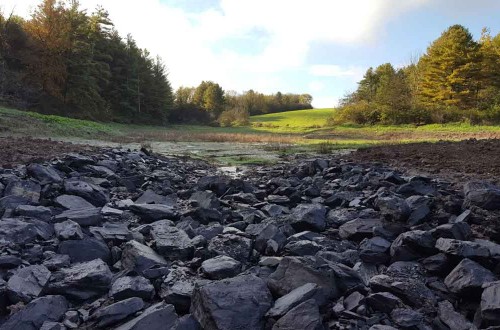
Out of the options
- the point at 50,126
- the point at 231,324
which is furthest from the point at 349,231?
the point at 50,126

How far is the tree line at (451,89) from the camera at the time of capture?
124 ft

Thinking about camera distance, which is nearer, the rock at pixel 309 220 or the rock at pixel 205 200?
the rock at pixel 309 220

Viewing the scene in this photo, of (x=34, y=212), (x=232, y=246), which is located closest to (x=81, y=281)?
(x=232, y=246)

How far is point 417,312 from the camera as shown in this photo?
10.2ft

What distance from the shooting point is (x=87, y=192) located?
255 inches

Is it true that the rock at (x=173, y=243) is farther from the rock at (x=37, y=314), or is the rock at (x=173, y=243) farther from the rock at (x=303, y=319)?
the rock at (x=303, y=319)

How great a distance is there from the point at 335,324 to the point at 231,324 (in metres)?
0.78

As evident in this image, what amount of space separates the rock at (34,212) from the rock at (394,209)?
448 centimetres

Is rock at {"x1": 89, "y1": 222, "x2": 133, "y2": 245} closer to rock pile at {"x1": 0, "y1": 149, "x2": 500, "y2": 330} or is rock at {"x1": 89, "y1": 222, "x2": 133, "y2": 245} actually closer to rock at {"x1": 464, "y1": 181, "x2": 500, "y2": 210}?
rock pile at {"x1": 0, "y1": 149, "x2": 500, "y2": 330}

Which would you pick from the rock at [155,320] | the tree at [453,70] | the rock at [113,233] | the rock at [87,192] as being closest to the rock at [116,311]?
the rock at [155,320]

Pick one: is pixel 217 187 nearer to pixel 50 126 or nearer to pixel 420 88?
pixel 50 126

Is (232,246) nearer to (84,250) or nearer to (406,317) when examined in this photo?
(84,250)

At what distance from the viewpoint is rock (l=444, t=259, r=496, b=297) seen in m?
3.32

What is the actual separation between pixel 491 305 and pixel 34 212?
5135mm
